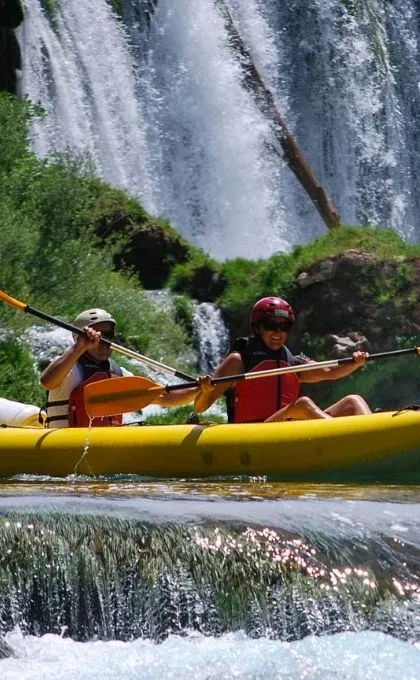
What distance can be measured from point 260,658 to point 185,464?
276cm

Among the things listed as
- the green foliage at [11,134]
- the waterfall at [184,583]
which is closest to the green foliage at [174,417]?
the green foliage at [11,134]

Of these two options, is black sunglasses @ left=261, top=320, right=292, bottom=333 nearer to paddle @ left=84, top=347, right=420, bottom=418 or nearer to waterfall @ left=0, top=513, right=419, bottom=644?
paddle @ left=84, top=347, right=420, bottom=418

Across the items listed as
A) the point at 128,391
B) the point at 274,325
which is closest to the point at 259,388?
the point at 274,325

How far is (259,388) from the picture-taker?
29.9 ft

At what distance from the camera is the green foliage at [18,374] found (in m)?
14.2

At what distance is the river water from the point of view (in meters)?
5.65

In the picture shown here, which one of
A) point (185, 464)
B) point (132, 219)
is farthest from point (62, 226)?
point (185, 464)

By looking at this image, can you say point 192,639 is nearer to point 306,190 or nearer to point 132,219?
point 132,219

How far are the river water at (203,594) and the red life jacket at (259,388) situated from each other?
8.34ft

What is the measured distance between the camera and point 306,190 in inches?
915

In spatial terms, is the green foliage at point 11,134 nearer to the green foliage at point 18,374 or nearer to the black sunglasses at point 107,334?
the green foliage at point 18,374

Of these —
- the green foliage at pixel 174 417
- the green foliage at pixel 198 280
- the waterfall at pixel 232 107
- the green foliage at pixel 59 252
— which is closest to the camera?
the green foliage at pixel 59 252

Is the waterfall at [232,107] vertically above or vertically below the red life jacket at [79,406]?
above

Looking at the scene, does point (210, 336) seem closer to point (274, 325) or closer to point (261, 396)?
point (261, 396)
